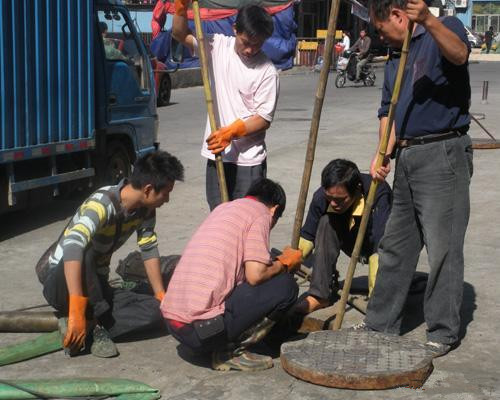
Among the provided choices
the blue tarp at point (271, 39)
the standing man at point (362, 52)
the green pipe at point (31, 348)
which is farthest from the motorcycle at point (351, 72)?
the green pipe at point (31, 348)

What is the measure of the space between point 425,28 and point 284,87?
876 inches

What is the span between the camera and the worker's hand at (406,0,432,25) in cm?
392

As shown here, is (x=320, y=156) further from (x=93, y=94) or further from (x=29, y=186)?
(x=29, y=186)

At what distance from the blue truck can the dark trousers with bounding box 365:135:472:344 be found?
3.69 m

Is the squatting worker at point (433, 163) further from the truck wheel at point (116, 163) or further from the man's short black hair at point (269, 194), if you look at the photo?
the truck wheel at point (116, 163)

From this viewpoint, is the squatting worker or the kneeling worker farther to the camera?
the kneeling worker

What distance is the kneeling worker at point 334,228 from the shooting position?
5.00m

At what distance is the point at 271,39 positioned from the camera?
2522 centimetres

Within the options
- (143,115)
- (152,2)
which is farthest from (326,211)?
(152,2)

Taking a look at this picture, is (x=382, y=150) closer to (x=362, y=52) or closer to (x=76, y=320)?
(x=76, y=320)

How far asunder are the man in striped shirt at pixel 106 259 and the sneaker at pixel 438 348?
140 cm

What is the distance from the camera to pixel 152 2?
31.4 meters

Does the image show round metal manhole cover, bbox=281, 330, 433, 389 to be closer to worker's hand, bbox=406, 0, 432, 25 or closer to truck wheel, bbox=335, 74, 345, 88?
worker's hand, bbox=406, 0, 432, 25

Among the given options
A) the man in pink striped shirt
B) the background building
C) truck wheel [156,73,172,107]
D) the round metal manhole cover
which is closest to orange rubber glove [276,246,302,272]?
the man in pink striped shirt
